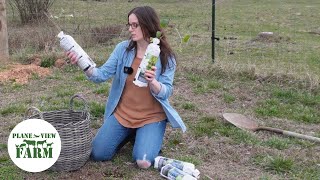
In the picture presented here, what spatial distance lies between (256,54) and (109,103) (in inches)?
200

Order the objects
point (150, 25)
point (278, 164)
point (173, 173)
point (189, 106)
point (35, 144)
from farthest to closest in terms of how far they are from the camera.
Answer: point (189, 106), point (278, 164), point (150, 25), point (173, 173), point (35, 144)

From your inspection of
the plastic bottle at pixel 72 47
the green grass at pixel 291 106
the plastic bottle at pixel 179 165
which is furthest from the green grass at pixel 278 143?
the plastic bottle at pixel 72 47

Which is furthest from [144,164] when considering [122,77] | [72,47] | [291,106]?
[291,106]

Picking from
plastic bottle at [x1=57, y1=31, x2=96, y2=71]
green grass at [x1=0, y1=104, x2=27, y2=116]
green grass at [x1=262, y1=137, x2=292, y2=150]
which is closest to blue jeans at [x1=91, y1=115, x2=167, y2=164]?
plastic bottle at [x1=57, y1=31, x2=96, y2=71]

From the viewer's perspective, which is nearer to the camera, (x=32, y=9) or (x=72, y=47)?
(x=72, y=47)

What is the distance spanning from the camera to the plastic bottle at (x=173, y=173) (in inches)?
128

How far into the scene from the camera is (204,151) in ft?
13.1

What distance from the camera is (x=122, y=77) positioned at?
375 cm

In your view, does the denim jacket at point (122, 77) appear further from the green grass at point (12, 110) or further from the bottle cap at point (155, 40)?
the green grass at point (12, 110)

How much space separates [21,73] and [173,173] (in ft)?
12.3

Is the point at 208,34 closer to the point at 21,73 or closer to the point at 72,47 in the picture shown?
the point at 21,73

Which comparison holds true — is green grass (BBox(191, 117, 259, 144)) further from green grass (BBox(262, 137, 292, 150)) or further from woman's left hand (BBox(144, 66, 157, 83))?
woman's left hand (BBox(144, 66, 157, 83))

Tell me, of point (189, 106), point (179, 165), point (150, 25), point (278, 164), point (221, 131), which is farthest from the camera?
point (189, 106)

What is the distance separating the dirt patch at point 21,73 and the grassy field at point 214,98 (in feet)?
0.37
